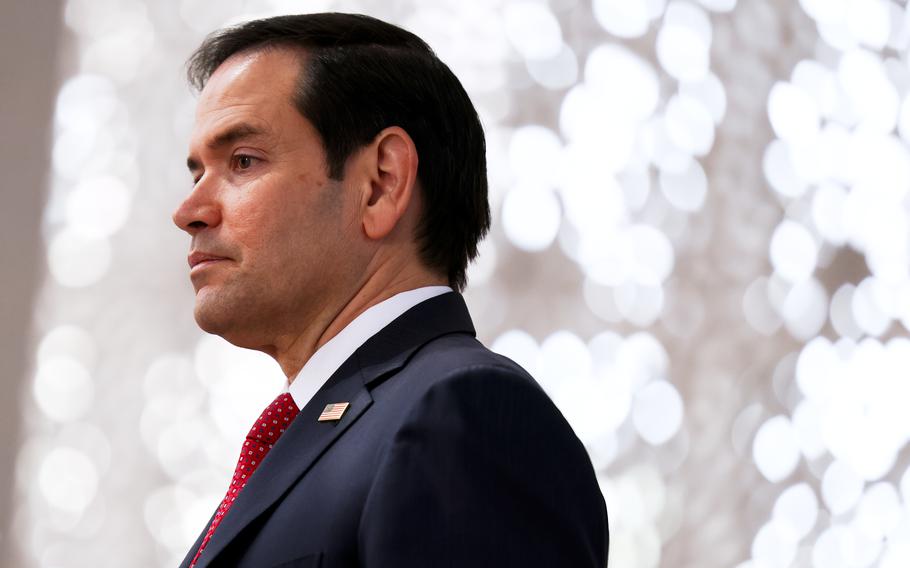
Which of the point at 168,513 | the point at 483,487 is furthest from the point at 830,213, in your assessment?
the point at 483,487

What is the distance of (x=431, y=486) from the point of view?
83cm

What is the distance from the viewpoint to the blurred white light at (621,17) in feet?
7.84

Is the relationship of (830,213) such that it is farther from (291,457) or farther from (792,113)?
(291,457)

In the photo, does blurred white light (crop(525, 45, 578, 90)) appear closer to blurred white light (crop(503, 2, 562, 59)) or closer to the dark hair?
blurred white light (crop(503, 2, 562, 59))

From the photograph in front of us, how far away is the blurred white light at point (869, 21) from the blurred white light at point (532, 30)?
0.67m

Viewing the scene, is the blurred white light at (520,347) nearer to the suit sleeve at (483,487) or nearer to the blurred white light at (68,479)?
the blurred white light at (68,479)

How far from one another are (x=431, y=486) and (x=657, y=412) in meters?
1.47

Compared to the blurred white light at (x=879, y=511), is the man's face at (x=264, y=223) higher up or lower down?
higher up

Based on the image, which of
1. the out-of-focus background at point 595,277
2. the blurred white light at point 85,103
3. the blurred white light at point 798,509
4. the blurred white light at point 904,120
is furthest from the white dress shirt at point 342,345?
the blurred white light at point 904,120

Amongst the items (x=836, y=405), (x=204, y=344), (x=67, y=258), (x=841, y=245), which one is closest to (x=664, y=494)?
(x=836, y=405)

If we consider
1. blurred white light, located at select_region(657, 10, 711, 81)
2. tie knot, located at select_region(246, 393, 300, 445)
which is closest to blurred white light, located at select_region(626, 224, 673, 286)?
blurred white light, located at select_region(657, 10, 711, 81)

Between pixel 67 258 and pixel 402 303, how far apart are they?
1233mm

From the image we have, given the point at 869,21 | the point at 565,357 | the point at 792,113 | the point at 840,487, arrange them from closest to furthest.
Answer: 1. the point at 565,357
2. the point at 840,487
3. the point at 792,113
4. the point at 869,21

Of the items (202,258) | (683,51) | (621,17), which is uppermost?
(621,17)
